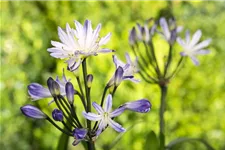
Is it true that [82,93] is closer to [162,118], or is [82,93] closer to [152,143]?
[152,143]

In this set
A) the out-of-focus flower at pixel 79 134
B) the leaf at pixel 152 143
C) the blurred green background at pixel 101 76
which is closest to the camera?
the out-of-focus flower at pixel 79 134

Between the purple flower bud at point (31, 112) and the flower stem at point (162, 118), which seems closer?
the purple flower bud at point (31, 112)

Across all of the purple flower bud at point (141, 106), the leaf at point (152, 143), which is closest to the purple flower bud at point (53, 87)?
the purple flower bud at point (141, 106)

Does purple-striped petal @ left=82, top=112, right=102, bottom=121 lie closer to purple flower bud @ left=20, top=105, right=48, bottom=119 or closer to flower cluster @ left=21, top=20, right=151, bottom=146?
flower cluster @ left=21, top=20, right=151, bottom=146

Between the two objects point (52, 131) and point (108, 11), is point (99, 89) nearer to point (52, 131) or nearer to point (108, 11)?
point (52, 131)

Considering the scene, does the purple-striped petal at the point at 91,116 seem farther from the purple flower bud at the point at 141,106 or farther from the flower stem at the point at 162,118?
the flower stem at the point at 162,118

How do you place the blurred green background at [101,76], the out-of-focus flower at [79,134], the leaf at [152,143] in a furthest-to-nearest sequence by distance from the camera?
the blurred green background at [101,76], the leaf at [152,143], the out-of-focus flower at [79,134]

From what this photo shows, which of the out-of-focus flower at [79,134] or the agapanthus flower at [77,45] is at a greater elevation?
the agapanthus flower at [77,45]

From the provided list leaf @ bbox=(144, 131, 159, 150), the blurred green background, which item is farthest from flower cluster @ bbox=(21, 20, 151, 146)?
the blurred green background
